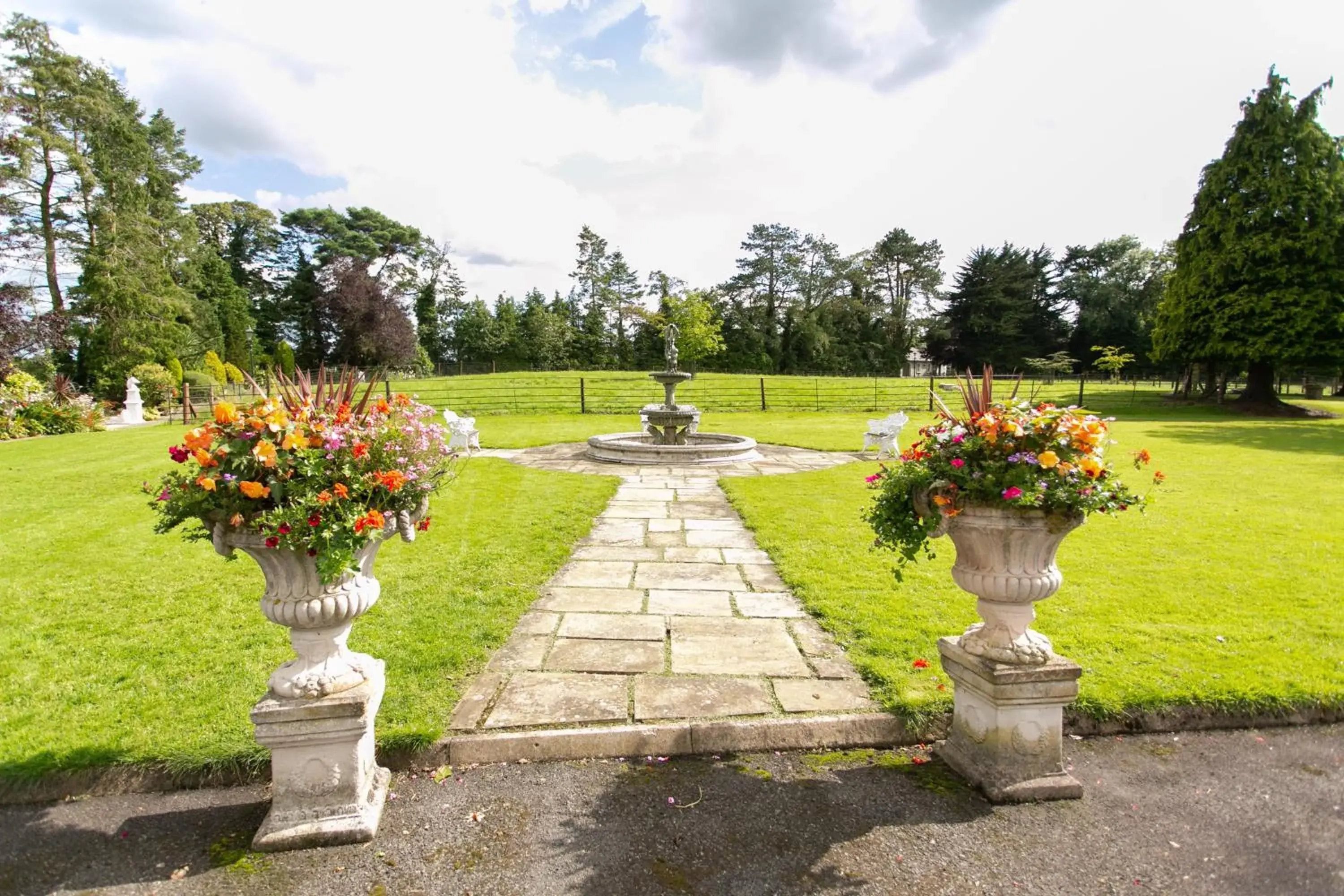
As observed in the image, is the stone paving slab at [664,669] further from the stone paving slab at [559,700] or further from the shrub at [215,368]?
the shrub at [215,368]

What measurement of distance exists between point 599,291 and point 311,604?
4801 centimetres

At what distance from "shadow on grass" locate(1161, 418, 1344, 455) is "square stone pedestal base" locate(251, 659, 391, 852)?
51.4 feet

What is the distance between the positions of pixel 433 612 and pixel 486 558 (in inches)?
45.2

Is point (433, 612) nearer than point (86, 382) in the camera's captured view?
Yes

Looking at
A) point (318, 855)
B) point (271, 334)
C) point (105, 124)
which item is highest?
point (105, 124)

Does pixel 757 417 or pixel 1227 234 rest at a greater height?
pixel 1227 234

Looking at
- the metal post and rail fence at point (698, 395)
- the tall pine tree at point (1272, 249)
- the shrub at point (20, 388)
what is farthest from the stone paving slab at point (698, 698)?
the tall pine tree at point (1272, 249)

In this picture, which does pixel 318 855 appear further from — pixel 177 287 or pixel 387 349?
pixel 387 349

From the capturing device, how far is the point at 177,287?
26.5m

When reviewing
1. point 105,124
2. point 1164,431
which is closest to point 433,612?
point 1164,431

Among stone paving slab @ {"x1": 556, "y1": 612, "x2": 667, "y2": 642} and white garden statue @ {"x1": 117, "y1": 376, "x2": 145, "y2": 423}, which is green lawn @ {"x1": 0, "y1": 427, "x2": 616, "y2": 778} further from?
white garden statue @ {"x1": 117, "y1": 376, "x2": 145, "y2": 423}

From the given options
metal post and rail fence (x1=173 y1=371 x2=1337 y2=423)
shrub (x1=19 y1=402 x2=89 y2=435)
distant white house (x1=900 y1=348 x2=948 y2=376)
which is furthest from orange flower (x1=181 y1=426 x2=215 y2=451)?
distant white house (x1=900 y1=348 x2=948 y2=376)

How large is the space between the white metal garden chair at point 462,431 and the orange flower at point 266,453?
7258 mm

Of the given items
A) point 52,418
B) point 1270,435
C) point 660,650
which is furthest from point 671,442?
point 52,418
